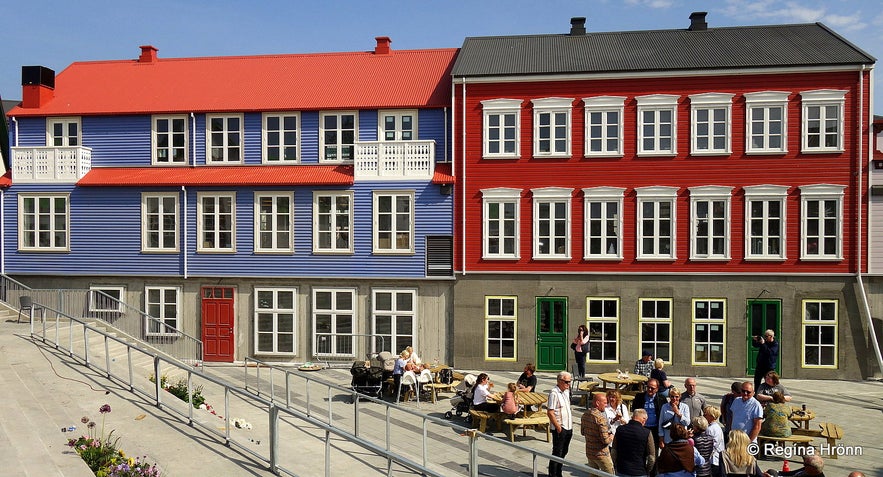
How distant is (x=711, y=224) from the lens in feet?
78.1

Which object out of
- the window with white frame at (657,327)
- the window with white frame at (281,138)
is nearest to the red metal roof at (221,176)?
the window with white frame at (281,138)

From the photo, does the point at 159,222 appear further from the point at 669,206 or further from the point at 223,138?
the point at 669,206

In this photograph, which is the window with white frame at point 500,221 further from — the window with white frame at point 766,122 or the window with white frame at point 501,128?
the window with white frame at point 766,122

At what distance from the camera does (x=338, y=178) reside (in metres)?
25.1

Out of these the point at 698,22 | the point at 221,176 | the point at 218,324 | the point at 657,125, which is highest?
the point at 698,22

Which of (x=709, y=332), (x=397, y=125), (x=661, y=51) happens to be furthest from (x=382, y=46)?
(x=709, y=332)

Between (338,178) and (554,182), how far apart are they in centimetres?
787

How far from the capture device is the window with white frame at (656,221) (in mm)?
23984

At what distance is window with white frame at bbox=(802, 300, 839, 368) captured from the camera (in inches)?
912

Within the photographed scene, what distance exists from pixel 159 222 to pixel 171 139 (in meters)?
3.35

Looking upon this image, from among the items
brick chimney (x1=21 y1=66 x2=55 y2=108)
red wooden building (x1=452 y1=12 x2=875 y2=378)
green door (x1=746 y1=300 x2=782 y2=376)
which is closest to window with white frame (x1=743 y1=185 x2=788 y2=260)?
red wooden building (x1=452 y1=12 x2=875 y2=378)

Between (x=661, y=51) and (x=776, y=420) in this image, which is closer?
(x=776, y=420)

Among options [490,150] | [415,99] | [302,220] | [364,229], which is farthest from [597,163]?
[302,220]

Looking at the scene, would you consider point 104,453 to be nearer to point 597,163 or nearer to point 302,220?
point 302,220
